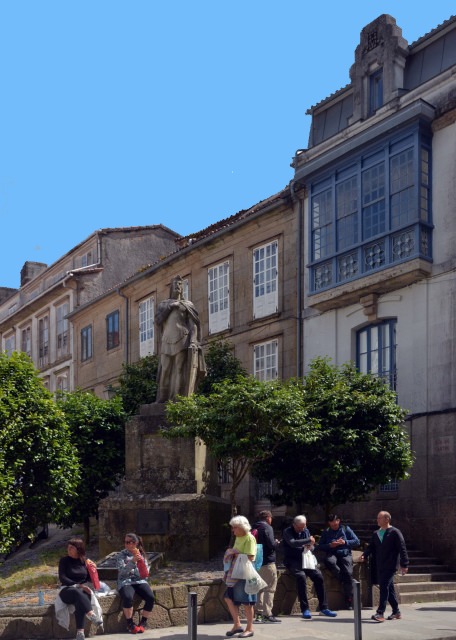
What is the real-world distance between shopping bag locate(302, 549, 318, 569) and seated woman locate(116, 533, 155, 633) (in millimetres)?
2276

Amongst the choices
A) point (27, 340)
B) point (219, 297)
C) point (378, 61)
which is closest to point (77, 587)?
point (378, 61)

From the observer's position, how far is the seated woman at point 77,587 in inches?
410

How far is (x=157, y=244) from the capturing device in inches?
1468

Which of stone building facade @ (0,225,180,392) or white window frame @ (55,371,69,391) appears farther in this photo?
white window frame @ (55,371,69,391)

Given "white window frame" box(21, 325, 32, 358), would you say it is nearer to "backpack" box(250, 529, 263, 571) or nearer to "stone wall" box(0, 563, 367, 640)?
"stone wall" box(0, 563, 367, 640)

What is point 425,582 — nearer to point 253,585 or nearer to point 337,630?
point 337,630

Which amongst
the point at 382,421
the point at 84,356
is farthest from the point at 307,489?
the point at 84,356

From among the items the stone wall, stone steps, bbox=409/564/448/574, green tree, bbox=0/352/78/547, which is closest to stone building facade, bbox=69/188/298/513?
green tree, bbox=0/352/78/547

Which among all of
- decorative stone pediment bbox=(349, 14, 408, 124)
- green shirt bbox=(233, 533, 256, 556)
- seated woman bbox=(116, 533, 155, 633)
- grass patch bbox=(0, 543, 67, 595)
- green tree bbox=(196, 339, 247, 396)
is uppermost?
decorative stone pediment bbox=(349, 14, 408, 124)

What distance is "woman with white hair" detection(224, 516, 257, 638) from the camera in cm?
1069

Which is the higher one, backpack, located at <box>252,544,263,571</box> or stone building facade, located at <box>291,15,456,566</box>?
stone building facade, located at <box>291,15,456,566</box>

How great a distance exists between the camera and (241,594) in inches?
426

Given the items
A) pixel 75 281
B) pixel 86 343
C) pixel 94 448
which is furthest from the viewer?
pixel 75 281

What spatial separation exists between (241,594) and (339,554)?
2558 mm
